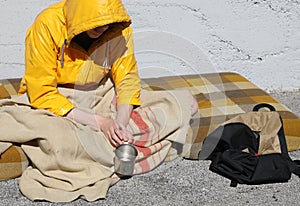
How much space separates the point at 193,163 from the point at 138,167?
0.97ft

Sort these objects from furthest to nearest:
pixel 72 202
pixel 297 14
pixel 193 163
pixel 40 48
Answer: pixel 297 14 → pixel 193 163 → pixel 40 48 → pixel 72 202

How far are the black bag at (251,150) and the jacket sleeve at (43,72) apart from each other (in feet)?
2.32

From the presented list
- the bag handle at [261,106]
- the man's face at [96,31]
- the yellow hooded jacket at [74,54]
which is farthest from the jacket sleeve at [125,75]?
the bag handle at [261,106]

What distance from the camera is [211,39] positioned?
12.4ft

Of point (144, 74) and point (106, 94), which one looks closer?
point (106, 94)

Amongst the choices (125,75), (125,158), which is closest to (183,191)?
(125,158)

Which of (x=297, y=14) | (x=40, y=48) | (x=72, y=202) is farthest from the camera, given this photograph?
(x=297, y=14)

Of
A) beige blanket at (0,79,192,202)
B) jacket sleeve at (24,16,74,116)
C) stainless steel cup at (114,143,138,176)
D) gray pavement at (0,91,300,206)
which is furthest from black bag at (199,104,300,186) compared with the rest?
jacket sleeve at (24,16,74,116)

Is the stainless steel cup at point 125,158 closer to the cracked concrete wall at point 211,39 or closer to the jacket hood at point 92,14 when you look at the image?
the jacket hood at point 92,14

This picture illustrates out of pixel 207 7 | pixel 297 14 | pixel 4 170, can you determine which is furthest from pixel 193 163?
pixel 297 14

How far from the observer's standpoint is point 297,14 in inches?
151

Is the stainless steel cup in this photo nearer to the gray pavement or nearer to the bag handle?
the gray pavement

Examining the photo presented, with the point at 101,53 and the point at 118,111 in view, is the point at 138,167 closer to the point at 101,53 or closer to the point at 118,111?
the point at 118,111

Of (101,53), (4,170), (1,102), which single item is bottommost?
(4,170)
